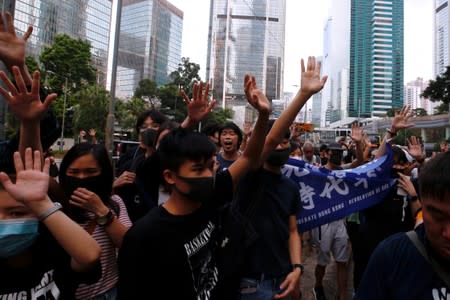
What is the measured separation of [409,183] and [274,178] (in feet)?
4.40

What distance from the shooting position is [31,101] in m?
1.73

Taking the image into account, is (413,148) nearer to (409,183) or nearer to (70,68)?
(409,183)

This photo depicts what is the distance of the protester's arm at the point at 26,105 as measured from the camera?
1.69 metres

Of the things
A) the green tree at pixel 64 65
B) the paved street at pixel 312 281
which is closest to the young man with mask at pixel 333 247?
the paved street at pixel 312 281

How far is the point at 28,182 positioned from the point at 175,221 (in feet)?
2.00

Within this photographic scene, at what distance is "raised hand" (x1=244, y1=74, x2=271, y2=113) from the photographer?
2094 millimetres

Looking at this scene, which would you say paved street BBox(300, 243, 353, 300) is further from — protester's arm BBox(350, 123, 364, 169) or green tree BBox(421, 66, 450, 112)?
green tree BBox(421, 66, 450, 112)

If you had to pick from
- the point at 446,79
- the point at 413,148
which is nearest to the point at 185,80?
the point at 446,79

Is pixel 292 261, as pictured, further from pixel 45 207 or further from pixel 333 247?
pixel 333 247

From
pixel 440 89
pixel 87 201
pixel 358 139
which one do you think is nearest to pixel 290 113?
pixel 87 201

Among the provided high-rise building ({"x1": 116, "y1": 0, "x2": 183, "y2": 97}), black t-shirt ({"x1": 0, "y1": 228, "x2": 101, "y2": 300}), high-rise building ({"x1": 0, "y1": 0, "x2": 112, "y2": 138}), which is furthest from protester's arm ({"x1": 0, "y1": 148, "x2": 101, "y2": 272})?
high-rise building ({"x1": 116, "y1": 0, "x2": 183, "y2": 97})

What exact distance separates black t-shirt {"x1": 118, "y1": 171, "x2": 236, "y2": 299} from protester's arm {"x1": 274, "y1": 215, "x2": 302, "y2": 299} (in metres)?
0.63

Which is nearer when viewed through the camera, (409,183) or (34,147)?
(34,147)

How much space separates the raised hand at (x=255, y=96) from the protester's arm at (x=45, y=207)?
1.22 metres
